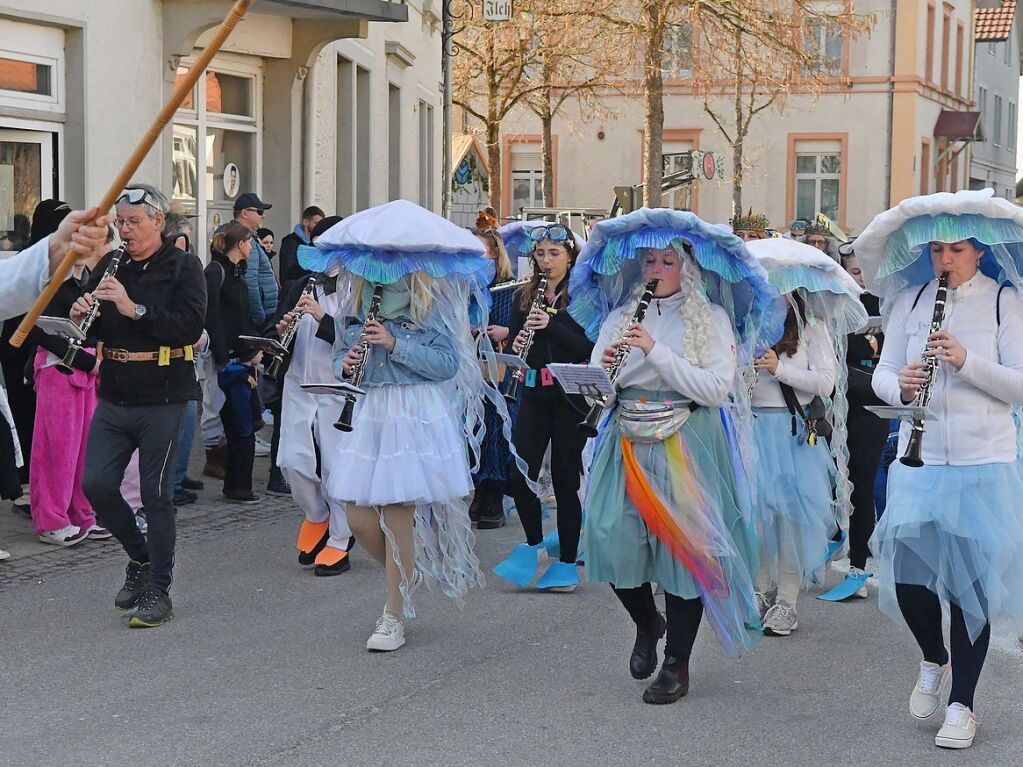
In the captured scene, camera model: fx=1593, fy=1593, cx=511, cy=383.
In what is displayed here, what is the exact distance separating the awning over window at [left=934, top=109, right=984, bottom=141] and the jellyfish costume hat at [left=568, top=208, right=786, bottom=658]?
145 feet

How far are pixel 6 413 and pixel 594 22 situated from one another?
1036 inches

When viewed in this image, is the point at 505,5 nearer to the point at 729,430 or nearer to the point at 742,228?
the point at 742,228

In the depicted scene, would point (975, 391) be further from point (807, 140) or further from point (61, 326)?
point (807, 140)

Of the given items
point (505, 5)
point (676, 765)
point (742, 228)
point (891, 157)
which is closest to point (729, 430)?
point (676, 765)

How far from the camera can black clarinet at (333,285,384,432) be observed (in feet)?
22.3

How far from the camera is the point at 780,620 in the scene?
7.23m

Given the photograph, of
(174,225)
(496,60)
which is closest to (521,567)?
(174,225)

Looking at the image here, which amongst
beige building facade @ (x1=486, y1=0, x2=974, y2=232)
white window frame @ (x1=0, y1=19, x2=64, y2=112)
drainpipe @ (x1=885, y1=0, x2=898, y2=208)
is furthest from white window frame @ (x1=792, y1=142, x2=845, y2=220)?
white window frame @ (x1=0, y1=19, x2=64, y2=112)

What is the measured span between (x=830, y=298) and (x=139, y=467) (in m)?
3.31

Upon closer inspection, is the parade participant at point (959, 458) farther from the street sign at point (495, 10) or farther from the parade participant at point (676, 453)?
the street sign at point (495, 10)

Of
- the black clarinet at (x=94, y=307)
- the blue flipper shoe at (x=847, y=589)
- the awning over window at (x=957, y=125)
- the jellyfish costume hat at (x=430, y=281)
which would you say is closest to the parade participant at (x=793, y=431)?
the blue flipper shoe at (x=847, y=589)

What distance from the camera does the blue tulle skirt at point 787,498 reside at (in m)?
7.29

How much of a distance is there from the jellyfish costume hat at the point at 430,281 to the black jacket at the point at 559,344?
0.69 m

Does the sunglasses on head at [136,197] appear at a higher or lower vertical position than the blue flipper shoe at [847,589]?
higher
